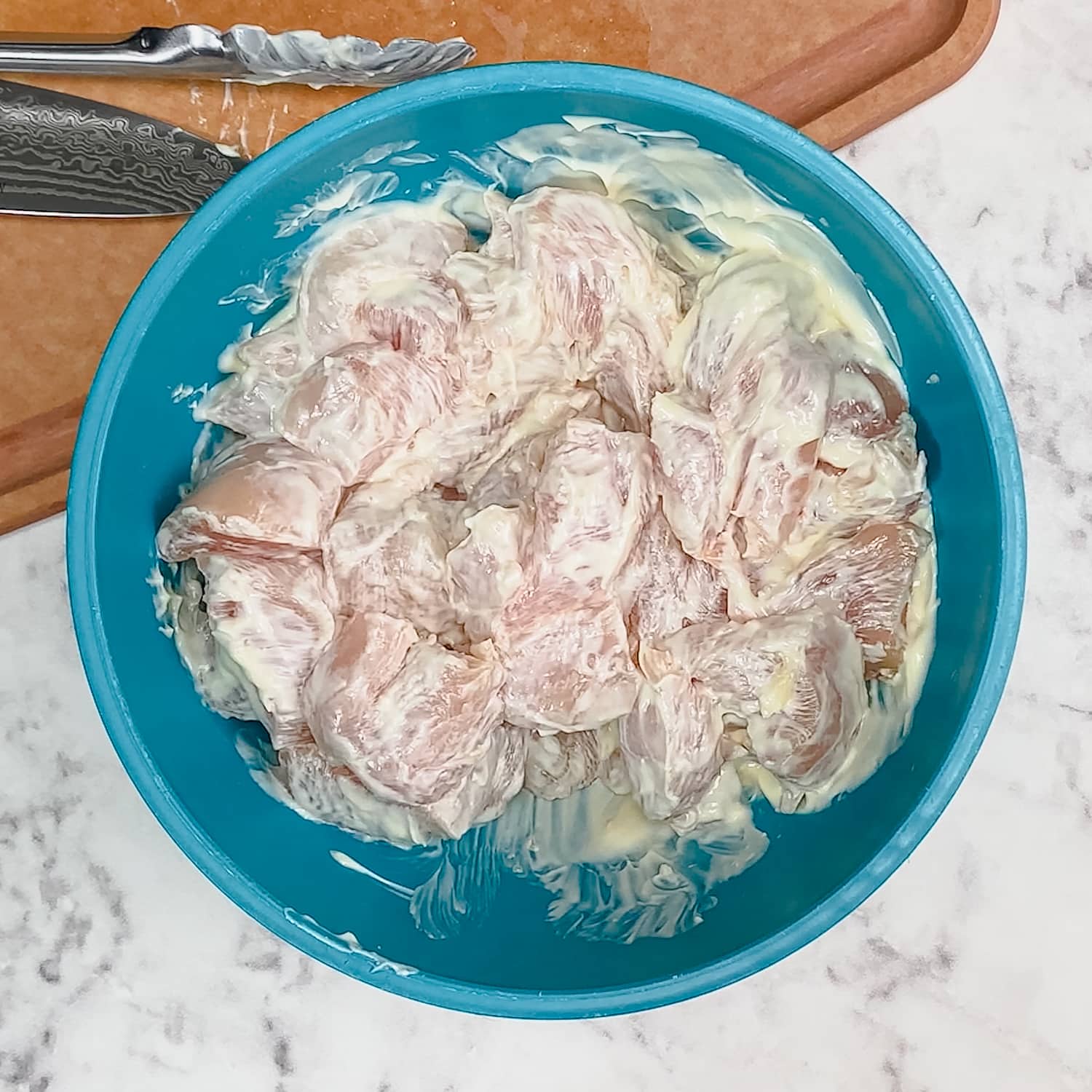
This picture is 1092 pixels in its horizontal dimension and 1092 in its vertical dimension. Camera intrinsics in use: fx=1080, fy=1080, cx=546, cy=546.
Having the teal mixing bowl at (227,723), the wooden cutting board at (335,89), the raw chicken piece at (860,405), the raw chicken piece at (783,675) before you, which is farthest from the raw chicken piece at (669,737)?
the wooden cutting board at (335,89)

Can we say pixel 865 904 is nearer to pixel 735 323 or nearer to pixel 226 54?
pixel 735 323

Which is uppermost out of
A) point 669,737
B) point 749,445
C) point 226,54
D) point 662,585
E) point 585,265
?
point 226,54

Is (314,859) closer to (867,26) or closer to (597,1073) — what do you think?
(597,1073)

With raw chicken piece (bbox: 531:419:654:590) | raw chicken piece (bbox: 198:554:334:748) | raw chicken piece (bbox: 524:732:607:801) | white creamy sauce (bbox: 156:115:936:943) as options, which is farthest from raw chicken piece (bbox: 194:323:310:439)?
raw chicken piece (bbox: 524:732:607:801)

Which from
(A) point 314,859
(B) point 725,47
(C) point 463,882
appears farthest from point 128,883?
(B) point 725,47

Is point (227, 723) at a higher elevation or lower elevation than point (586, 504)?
lower

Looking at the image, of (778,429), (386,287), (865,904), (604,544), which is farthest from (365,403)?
(865,904)

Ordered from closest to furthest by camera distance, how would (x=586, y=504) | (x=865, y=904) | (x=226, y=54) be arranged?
Answer: (x=586, y=504) → (x=226, y=54) → (x=865, y=904)
